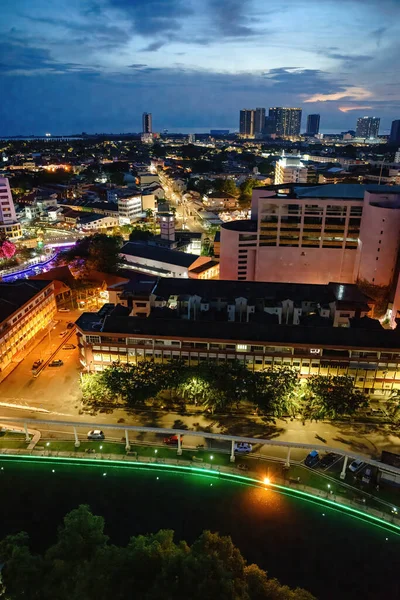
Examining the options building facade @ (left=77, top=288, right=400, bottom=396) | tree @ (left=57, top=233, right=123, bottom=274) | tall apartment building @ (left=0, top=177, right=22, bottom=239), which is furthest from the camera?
tall apartment building @ (left=0, top=177, right=22, bottom=239)

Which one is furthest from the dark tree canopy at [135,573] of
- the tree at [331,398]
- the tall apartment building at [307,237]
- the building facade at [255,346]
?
the tall apartment building at [307,237]

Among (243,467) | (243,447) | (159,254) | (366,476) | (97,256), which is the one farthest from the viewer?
(159,254)

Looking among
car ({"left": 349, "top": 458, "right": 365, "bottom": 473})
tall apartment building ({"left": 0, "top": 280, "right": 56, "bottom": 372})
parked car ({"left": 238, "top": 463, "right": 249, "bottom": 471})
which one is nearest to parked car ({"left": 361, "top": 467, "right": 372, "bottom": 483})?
car ({"left": 349, "top": 458, "right": 365, "bottom": 473})

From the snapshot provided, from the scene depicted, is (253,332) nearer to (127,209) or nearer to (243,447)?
(243,447)

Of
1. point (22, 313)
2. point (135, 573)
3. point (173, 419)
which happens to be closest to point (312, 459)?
point (173, 419)

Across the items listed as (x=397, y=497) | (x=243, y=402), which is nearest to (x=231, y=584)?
(x=397, y=497)

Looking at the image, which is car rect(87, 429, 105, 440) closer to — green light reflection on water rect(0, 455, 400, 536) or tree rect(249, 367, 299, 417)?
green light reflection on water rect(0, 455, 400, 536)

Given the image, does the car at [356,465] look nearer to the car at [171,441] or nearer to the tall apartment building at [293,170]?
the car at [171,441]
